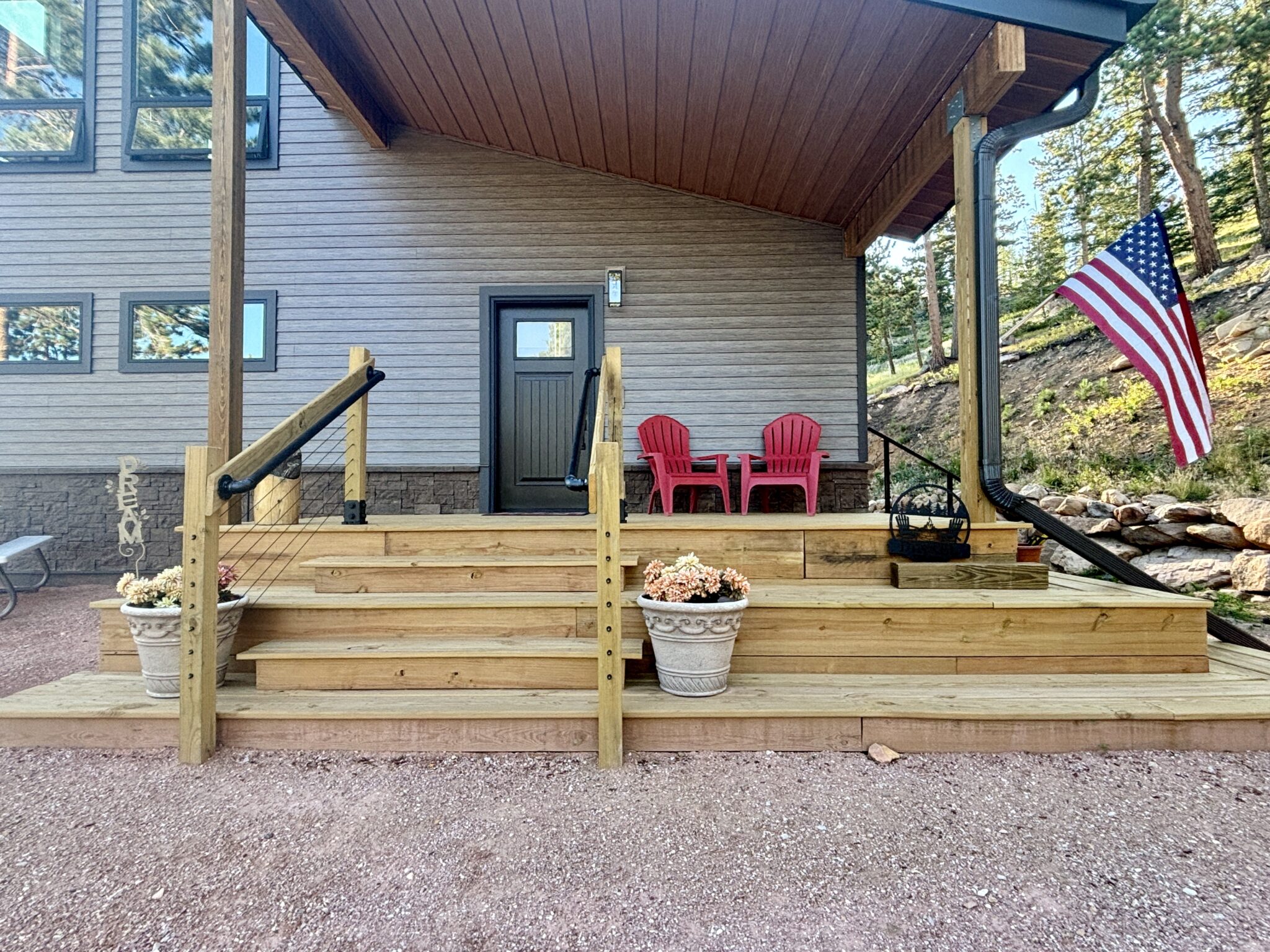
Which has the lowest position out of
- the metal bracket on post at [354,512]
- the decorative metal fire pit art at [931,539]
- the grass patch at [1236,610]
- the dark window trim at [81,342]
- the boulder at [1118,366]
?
the grass patch at [1236,610]

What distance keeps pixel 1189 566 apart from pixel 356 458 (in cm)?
588

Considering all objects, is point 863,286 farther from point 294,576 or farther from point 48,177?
point 48,177

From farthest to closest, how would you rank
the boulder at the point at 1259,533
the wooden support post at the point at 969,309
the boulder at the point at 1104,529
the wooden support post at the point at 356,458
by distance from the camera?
the boulder at the point at 1104,529 → the boulder at the point at 1259,533 → the wooden support post at the point at 356,458 → the wooden support post at the point at 969,309

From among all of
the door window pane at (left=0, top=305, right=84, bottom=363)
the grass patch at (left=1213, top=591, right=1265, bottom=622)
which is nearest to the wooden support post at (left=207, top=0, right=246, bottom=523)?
the door window pane at (left=0, top=305, right=84, bottom=363)

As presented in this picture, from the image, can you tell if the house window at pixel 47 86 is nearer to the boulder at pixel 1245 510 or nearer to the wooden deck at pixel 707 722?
the wooden deck at pixel 707 722

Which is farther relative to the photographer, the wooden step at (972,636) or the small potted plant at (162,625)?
the wooden step at (972,636)

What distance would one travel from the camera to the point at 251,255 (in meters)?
5.16

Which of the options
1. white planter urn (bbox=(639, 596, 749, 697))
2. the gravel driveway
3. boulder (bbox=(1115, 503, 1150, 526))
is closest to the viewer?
the gravel driveway

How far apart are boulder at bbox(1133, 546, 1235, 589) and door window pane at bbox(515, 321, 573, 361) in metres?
4.50

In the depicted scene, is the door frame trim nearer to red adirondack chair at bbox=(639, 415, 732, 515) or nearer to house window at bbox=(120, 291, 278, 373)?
red adirondack chair at bbox=(639, 415, 732, 515)

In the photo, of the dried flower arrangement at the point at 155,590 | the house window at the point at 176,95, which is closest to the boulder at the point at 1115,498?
the dried flower arrangement at the point at 155,590

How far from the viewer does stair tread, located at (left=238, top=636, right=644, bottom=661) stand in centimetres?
235

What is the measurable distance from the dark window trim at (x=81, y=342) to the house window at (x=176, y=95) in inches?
48.3

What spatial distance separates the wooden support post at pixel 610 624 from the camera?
2.03 metres
